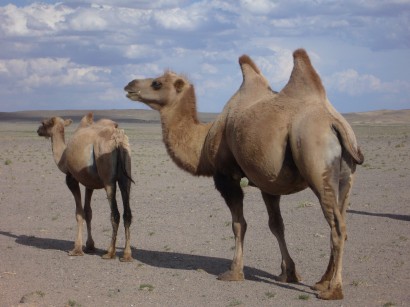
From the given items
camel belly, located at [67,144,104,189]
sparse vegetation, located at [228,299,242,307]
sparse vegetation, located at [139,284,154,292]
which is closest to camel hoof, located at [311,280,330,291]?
sparse vegetation, located at [228,299,242,307]

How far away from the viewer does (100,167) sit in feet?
38.2

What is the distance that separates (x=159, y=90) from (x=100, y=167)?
1650 millimetres

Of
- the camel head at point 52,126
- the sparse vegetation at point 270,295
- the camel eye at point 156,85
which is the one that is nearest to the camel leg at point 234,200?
the sparse vegetation at point 270,295

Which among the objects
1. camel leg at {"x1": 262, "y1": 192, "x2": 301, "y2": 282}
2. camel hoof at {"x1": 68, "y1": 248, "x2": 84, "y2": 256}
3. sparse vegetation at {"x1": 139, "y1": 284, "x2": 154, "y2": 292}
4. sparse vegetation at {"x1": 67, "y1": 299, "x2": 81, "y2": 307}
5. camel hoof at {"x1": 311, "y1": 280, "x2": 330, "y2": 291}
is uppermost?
camel leg at {"x1": 262, "y1": 192, "x2": 301, "y2": 282}

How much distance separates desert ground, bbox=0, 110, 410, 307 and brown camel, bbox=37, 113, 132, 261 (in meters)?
0.40

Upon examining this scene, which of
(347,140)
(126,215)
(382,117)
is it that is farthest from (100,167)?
(382,117)

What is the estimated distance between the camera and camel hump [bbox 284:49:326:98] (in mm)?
9141

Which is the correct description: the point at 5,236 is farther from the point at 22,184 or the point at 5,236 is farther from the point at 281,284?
the point at 22,184

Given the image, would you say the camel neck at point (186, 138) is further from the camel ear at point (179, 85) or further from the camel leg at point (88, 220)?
the camel leg at point (88, 220)

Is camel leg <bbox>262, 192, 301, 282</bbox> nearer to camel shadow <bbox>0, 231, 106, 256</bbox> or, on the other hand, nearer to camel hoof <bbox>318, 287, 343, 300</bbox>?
camel hoof <bbox>318, 287, 343, 300</bbox>

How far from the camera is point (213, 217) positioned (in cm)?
1555

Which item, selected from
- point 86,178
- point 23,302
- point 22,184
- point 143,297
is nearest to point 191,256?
point 86,178

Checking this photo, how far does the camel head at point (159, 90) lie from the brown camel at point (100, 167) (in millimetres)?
1009

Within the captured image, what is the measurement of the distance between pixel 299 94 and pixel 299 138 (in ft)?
2.72
